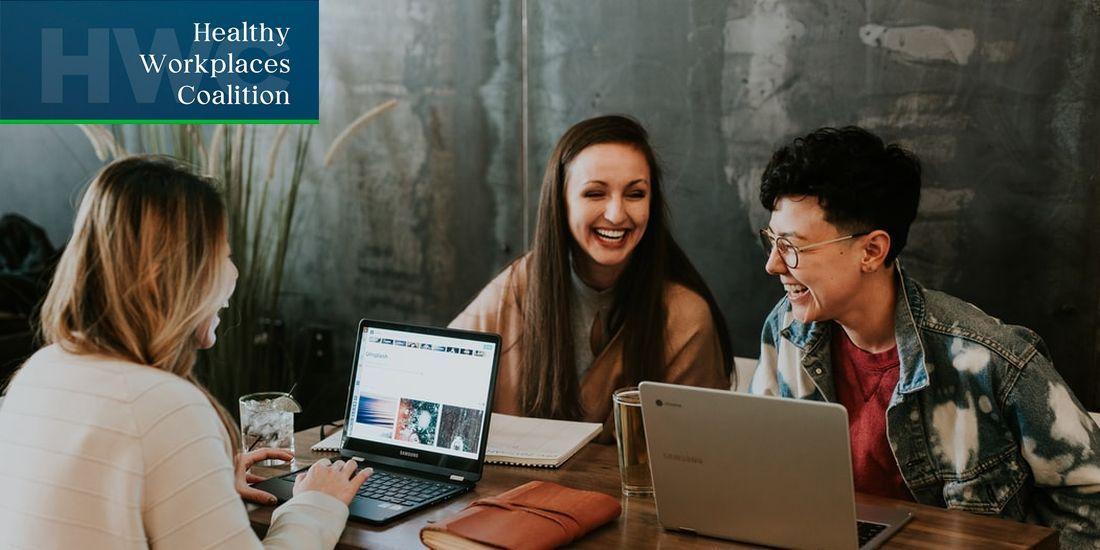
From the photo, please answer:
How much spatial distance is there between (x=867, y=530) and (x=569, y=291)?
113cm

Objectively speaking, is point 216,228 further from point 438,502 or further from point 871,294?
point 871,294

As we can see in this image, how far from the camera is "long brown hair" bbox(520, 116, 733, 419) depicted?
2.54m

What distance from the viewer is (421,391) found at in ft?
6.52

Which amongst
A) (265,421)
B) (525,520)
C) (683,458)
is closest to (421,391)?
(265,421)

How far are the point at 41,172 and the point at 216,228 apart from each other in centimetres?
346

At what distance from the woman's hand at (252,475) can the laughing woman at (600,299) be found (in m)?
0.67

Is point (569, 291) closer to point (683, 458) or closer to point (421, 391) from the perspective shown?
point (421, 391)

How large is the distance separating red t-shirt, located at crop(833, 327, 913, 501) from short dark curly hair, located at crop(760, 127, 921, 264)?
0.67 ft

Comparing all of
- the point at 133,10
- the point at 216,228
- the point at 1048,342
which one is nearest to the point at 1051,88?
the point at 1048,342

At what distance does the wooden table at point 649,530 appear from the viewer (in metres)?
1.62

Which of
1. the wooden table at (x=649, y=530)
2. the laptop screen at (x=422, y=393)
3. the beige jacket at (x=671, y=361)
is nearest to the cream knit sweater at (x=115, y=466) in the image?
the wooden table at (x=649, y=530)

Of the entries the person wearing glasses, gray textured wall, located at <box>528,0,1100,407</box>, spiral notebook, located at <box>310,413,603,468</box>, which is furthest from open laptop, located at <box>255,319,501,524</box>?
gray textured wall, located at <box>528,0,1100,407</box>

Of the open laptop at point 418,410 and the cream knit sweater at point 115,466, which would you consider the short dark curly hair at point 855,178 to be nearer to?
the open laptop at point 418,410

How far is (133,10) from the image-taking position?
159 inches
